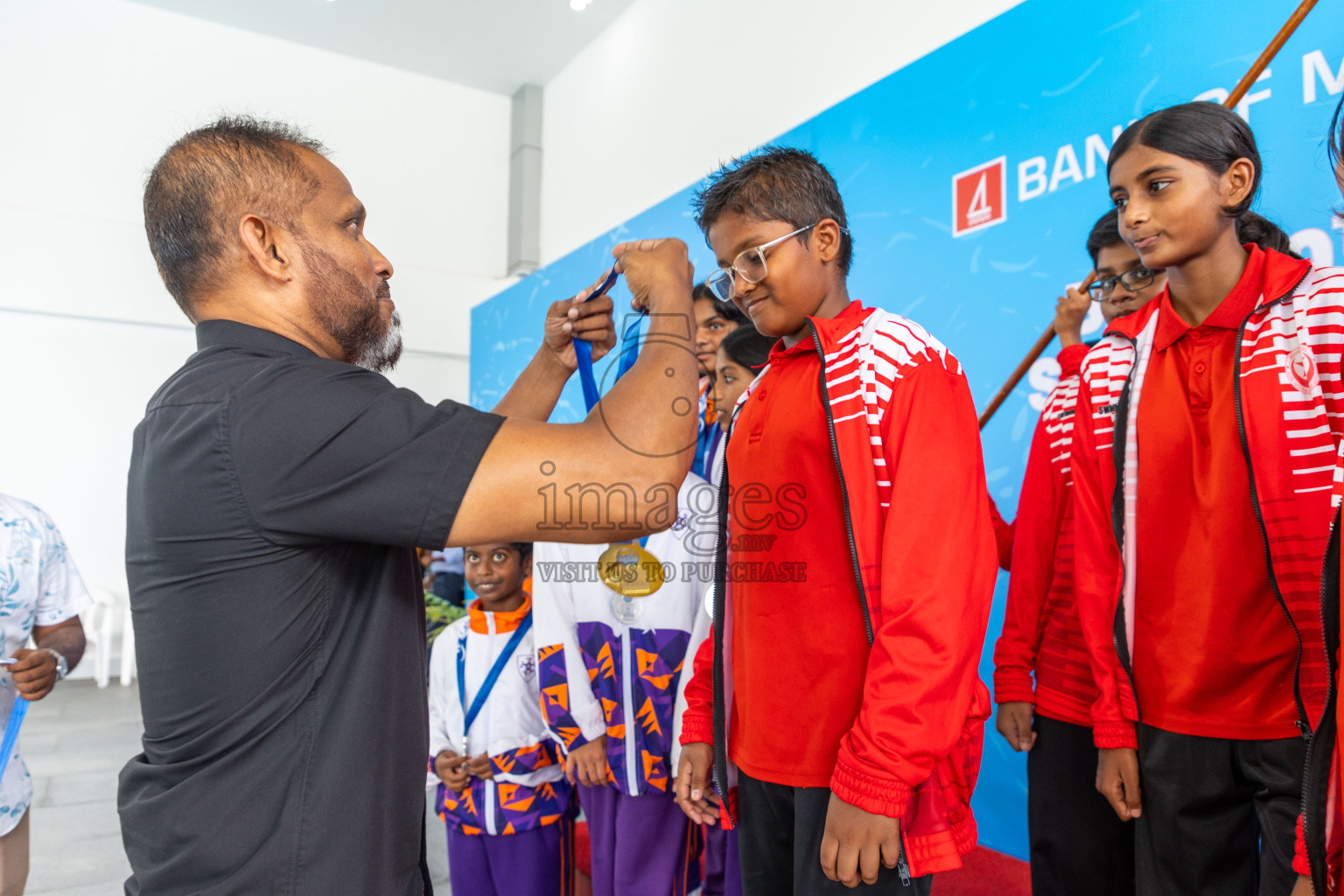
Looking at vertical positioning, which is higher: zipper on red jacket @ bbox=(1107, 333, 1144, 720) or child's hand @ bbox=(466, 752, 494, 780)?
zipper on red jacket @ bbox=(1107, 333, 1144, 720)

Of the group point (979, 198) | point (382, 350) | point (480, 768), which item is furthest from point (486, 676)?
point (979, 198)

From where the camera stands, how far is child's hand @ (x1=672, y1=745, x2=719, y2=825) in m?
1.58

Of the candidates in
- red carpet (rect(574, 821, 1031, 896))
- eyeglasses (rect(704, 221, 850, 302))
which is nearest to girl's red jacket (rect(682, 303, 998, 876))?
eyeglasses (rect(704, 221, 850, 302))

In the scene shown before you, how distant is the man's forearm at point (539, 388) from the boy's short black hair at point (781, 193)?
0.42 meters

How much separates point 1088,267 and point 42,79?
27.0ft

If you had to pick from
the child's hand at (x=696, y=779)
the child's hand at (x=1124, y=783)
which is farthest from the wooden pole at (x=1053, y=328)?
the child's hand at (x=696, y=779)

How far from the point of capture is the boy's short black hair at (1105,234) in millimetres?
2064

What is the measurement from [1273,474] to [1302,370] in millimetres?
166

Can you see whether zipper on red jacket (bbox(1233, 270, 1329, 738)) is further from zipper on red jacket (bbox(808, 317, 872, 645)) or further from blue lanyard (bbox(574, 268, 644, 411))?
blue lanyard (bbox(574, 268, 644, 411))

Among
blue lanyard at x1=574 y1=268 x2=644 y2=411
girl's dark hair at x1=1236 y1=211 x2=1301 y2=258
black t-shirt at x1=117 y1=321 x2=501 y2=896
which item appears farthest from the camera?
girl's dark hair at x1=1236 y1=211 x2=1301 y2=258

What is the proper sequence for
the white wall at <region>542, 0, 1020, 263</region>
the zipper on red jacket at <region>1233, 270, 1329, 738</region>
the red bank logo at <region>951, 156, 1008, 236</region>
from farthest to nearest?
the white wall at <region>542, 0, 1020, 263</region>
the red bank logo at <region>951, 156, 1008, 236</region>
the zipper on red jacket at <region>1233, 270, 1329, 738</region>

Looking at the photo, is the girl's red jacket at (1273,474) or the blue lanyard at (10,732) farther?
the blue lanyard at (10,732)

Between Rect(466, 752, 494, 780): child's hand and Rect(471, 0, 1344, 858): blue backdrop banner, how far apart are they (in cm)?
170

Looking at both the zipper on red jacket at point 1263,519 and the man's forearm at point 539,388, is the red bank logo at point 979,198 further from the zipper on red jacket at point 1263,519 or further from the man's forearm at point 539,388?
the man's forearm at point 539,388
